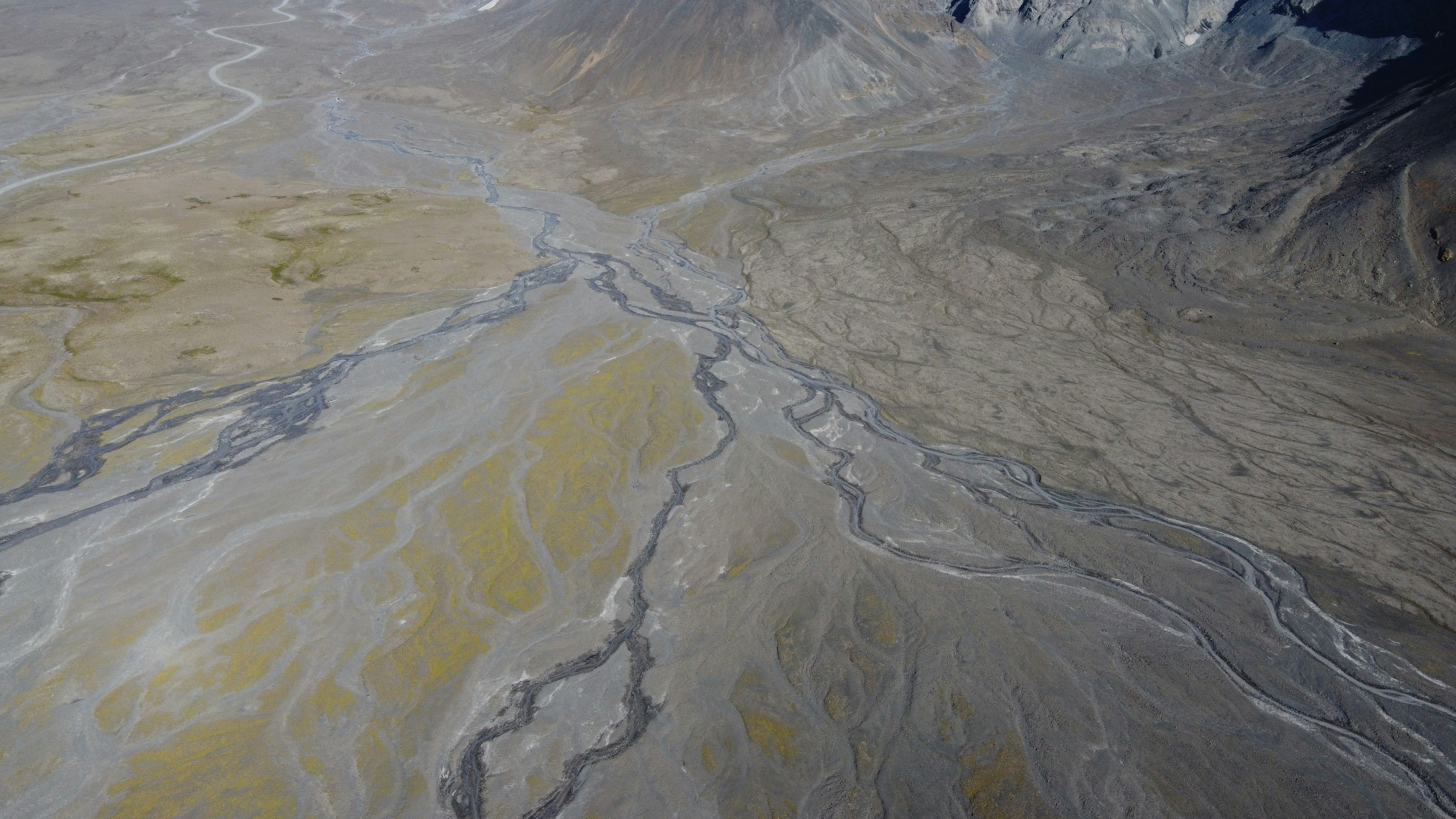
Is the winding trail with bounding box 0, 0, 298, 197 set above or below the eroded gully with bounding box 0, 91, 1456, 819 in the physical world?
below

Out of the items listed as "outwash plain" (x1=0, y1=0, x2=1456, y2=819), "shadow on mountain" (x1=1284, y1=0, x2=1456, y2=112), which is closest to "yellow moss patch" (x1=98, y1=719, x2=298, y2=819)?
"outwash plain" (x1=0, y1=0, x2=1456, y2=819)

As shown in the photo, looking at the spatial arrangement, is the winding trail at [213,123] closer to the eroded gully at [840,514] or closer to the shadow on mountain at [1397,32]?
the eroded gully at [840,514]

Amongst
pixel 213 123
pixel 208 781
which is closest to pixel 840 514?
pixel 208 781

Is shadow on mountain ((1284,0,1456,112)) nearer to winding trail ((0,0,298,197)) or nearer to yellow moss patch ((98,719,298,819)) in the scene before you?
yellow moss patch ((98,719,298,819))

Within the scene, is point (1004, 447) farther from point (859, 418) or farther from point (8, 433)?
point (8, 433)

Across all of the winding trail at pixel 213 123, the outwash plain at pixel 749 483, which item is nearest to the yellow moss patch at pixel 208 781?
the outwash plain at pixel 749 483

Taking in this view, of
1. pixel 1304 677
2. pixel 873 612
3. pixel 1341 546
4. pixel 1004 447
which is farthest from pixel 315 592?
pixel 1341 546
